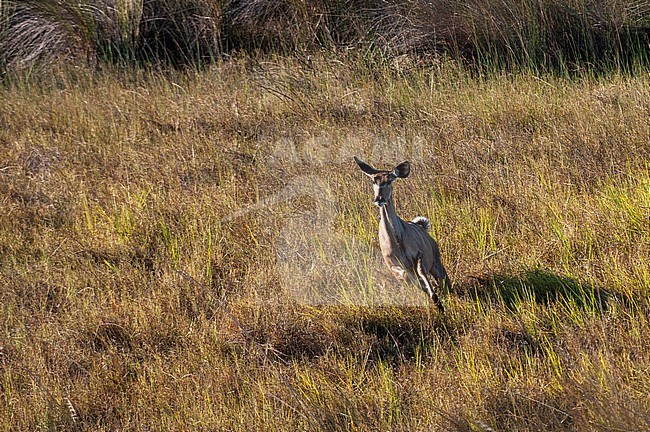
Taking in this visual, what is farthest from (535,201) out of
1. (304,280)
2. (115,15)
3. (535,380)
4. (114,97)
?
(115,15)

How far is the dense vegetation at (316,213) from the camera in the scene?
12.2 feet

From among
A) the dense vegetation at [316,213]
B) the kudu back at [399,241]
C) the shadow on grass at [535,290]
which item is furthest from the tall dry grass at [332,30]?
the kudu back at [399,241]

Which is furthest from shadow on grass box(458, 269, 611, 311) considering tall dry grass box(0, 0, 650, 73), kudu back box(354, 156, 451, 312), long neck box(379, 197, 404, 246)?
tall dry grass box(0, 0, 650, 73)

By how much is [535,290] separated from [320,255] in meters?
1.13

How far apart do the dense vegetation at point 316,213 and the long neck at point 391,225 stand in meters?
0.34

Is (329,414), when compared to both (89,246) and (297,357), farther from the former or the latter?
(89,246)

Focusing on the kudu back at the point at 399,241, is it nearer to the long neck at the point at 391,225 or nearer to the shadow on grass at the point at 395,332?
the long neck at the point at 391,225

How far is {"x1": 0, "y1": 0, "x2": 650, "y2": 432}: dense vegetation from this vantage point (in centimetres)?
371

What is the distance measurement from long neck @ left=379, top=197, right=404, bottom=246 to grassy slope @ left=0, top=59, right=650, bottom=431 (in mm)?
393

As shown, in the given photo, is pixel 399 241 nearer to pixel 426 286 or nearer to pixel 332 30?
pixel 426 286

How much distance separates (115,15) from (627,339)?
20.0 ft

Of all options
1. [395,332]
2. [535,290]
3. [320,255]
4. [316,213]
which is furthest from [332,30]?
[395,332]

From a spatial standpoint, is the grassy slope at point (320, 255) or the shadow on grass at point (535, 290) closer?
the grassy slope at point (320, 255)

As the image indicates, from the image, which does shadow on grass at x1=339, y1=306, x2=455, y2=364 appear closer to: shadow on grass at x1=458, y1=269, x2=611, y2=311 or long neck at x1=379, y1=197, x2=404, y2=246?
shadow on grass at x1=458, y1=269, x2=611, y2=311
